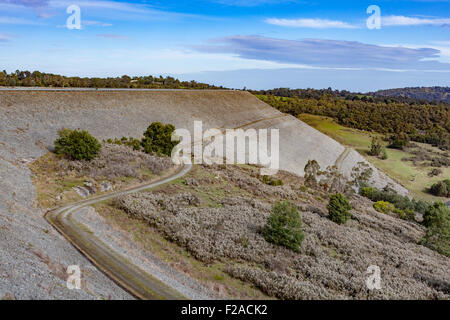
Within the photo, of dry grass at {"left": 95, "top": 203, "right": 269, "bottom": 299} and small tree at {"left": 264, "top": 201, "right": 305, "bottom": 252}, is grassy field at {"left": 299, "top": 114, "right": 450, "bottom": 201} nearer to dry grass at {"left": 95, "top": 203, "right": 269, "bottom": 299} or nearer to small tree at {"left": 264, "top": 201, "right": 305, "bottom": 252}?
small tree at {"left": 264, "top": 201, "right": 305, "bottom": 252}

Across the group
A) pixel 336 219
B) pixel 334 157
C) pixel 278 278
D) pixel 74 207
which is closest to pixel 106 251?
pixel 74 207

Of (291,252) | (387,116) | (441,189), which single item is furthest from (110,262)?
(387,116)

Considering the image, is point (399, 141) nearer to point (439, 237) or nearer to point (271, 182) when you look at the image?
point (271, 182)

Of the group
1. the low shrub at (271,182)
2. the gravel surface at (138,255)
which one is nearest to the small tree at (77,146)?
the gravel surface at (138,255)

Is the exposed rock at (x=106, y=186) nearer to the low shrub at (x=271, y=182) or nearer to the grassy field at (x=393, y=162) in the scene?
the low shrub at (x=271, y=182)

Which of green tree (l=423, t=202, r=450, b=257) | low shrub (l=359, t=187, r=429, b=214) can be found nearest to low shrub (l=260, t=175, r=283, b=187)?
green tree (l=423, t=202, r=450, b=257)

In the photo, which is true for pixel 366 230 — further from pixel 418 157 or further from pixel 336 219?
pixel 418 157
